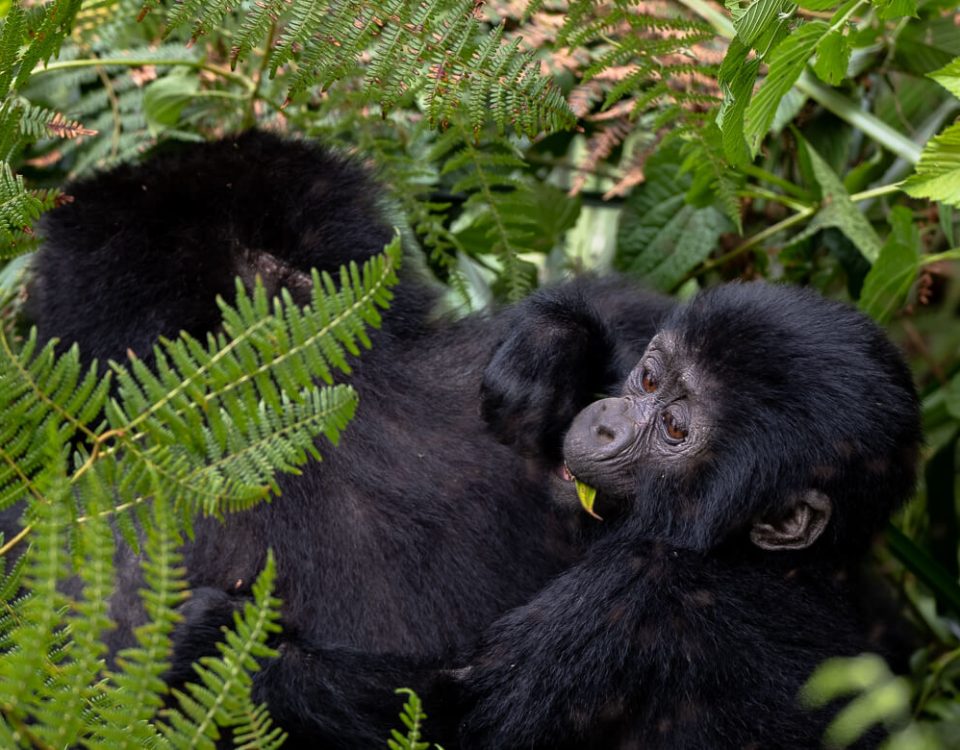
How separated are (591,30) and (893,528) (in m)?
1.41

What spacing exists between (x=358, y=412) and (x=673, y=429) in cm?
67

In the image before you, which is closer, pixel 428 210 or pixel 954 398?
pixel 954 398

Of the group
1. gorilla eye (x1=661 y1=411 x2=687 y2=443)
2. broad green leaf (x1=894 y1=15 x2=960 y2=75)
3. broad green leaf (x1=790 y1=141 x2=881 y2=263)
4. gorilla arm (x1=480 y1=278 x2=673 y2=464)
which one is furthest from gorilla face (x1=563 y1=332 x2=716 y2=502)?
broad green leaf (x1=894 y1=15 x2=960 y2=75)

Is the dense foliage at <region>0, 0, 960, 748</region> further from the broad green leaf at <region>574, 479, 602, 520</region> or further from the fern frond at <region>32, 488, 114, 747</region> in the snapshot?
the broad green leaf at <region>574, 479, 602, 520</region>

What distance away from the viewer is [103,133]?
359 cm

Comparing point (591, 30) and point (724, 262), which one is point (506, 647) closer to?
point (591, 30)

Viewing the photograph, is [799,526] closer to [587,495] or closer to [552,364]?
[587,495]

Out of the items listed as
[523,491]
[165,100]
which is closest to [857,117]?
[523,491]

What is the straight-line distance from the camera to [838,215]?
3.23 m

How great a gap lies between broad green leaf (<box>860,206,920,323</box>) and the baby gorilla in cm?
49

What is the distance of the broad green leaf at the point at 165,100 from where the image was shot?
11.2 ft

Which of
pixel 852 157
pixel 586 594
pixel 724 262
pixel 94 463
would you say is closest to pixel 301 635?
pixel 586 594

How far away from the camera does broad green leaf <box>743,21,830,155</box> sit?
69.1 inches

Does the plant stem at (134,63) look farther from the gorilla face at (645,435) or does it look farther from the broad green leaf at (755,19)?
the broad green leaf at (755,19)
